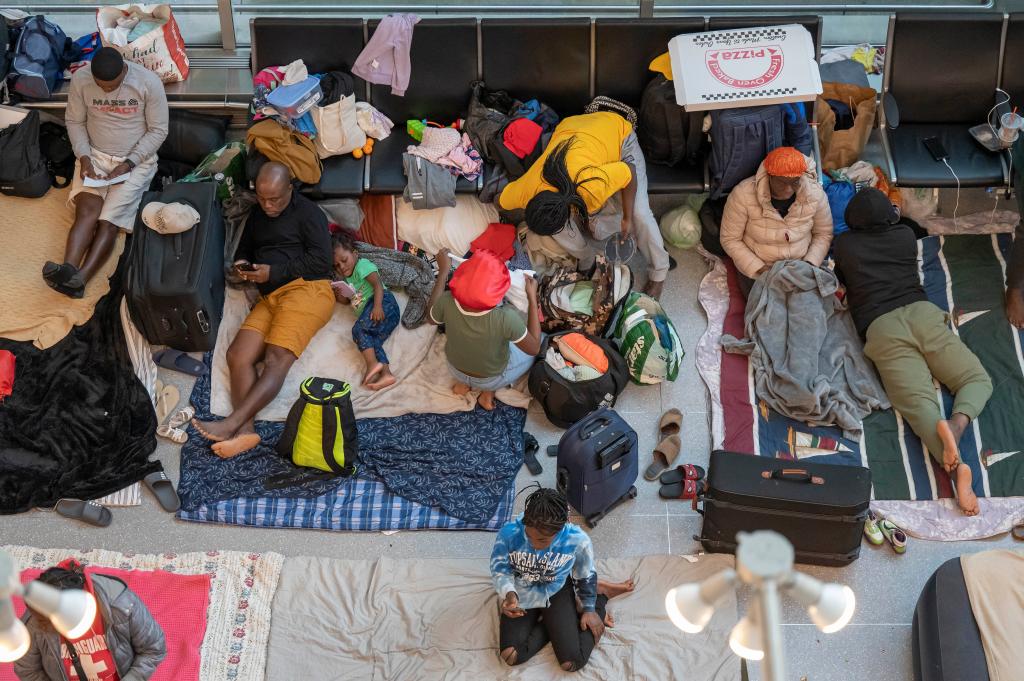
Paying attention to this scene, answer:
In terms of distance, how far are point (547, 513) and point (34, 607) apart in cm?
220

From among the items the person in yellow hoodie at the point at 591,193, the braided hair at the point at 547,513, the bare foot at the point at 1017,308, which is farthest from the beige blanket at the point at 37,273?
the bare foot at the point at 1017,308

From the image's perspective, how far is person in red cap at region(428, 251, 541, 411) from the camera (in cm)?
506

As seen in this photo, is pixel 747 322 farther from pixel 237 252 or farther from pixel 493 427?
pixel 237 252

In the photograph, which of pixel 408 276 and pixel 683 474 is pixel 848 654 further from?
pixel 408 276

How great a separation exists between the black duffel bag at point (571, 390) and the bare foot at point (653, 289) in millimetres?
574

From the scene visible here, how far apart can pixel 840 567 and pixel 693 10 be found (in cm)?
360

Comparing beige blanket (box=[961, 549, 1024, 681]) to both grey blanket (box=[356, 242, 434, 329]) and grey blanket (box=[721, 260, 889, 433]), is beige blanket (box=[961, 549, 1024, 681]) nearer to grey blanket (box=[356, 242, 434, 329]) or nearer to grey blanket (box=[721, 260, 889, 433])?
grey blanket (box=[721, 260, 889, 433])

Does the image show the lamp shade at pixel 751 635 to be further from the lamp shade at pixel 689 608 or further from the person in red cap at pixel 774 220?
the person in red cap at pixel 774 220

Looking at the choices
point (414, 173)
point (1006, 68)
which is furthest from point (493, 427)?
point (1006, 68)

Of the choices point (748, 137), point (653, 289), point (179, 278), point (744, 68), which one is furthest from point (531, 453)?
point (744, 68)

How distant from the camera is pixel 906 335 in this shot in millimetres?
5516

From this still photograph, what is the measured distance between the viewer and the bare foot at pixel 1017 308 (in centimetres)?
571

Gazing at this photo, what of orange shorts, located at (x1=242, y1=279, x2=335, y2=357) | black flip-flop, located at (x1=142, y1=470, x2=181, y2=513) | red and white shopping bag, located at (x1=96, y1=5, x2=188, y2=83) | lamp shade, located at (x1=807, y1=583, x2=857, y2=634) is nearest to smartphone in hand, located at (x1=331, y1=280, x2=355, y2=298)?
orange shorts, located at (x1=242, y1=279, x2=335, y2=357)

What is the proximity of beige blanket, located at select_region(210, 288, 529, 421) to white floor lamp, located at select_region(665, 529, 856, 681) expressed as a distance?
10.3 ft
